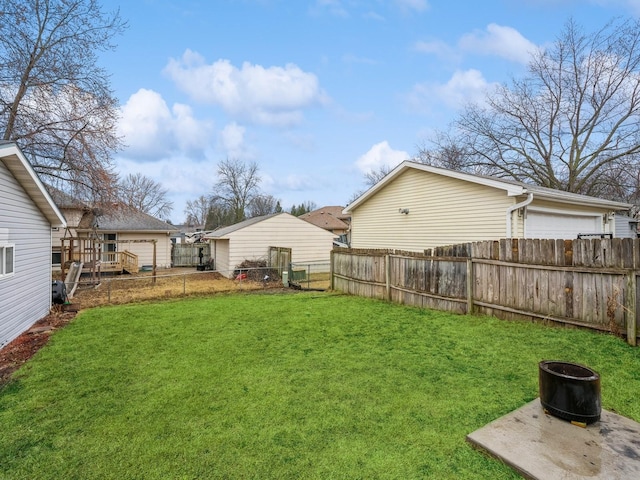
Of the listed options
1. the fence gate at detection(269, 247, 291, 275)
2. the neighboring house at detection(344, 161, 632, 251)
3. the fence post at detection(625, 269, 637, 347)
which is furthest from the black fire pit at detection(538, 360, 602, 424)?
the fence gate at detection(269, 247, 291, 275)

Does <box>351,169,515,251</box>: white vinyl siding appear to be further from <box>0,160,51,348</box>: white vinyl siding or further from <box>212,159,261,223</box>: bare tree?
<box>212,159,261,223</box>: bare tree

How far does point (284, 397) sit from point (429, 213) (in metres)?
8.76

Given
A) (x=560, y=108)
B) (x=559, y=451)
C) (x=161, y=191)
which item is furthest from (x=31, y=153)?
(x=161, y=191)

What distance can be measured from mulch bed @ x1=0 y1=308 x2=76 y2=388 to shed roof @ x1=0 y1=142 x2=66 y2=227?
2.78m

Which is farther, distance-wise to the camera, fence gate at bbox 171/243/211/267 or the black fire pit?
fence gate at bbox 171/243/211/267

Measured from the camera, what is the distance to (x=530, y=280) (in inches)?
238

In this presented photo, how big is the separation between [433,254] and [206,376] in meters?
5.87

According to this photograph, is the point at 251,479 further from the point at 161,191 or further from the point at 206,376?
the point at 161,191

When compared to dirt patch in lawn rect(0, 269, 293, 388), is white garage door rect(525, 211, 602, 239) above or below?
above

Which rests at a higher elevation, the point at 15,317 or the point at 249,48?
the point at 249,48

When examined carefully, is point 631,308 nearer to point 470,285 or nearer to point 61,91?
point 470,285

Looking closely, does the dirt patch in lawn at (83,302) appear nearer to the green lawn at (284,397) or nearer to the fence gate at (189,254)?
the green lawn at (284,397)

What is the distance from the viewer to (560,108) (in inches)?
812

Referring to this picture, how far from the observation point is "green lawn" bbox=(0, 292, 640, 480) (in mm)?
2670
